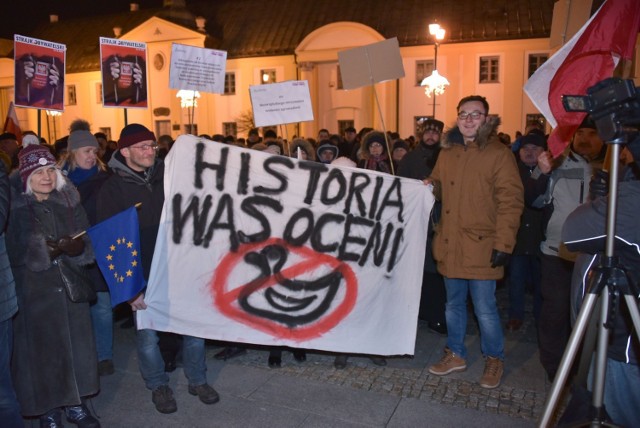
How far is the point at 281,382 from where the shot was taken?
176 inches

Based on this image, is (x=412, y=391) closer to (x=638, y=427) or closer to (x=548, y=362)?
(x=548, y=362)

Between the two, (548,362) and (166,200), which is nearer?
(166,200)

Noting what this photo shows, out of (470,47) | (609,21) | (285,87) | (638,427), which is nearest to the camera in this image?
(638,427)

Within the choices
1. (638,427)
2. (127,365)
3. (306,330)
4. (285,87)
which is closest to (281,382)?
(306,330)

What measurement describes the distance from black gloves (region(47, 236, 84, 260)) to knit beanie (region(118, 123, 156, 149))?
2.72 feet

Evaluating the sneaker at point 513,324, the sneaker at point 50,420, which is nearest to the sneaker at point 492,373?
the sneaker at point 513,324

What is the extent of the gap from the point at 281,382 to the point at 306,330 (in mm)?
509

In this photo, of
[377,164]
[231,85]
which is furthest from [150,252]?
[231,85]

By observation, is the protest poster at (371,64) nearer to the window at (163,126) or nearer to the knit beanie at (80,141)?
the knit beanie at (80,141)

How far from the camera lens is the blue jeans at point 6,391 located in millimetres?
3084

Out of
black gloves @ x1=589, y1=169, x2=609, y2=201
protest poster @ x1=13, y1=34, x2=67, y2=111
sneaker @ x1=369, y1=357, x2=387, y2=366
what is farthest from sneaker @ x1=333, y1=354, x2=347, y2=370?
protest poster @ x1=13, y1=34, x2=67, y2=111

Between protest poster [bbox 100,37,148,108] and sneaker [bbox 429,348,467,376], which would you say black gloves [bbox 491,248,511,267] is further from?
protest poster [bbox 100,37,148,108]

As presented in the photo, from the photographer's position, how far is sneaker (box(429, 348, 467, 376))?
15.0 feet

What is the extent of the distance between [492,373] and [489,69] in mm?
26109
